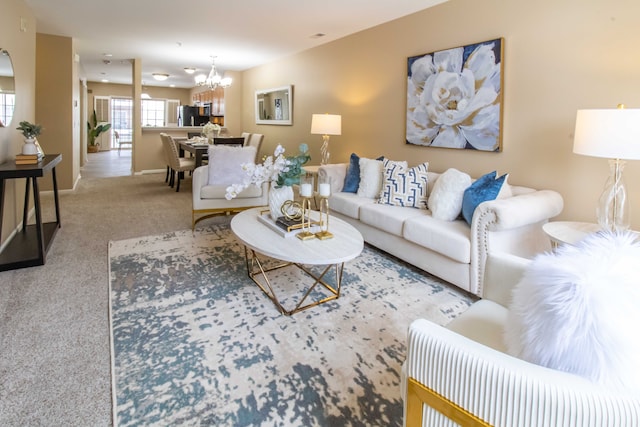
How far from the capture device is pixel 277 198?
109 inches

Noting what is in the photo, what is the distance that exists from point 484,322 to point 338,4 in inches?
143

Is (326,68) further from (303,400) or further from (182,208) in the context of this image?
(303,400)

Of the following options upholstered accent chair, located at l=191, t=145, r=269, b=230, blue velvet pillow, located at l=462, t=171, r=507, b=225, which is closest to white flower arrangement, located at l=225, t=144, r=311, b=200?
blue velvet pillow, located at l=462, t=171, r=507, b=225

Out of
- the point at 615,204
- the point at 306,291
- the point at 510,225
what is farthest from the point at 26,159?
the point at 615,204

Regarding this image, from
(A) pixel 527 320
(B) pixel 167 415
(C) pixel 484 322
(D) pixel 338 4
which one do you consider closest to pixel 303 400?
(B) pixel 167 415

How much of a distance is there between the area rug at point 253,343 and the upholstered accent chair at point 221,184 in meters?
0.94

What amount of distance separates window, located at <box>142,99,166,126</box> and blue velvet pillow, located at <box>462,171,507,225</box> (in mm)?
13620

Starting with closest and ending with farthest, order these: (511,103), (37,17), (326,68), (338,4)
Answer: (511,103) < (338,4) < (37,17) < (326,68)

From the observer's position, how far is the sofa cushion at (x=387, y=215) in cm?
314

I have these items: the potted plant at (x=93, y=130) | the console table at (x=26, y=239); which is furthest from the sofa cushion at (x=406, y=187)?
the potted plant at (x=93, y=130)

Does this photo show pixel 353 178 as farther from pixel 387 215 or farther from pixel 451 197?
pixel 451 197

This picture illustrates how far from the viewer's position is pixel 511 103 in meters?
3.15

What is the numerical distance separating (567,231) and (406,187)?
1394 millimetres

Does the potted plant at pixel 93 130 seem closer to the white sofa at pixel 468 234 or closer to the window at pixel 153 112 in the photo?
the window at pixel 153 112
